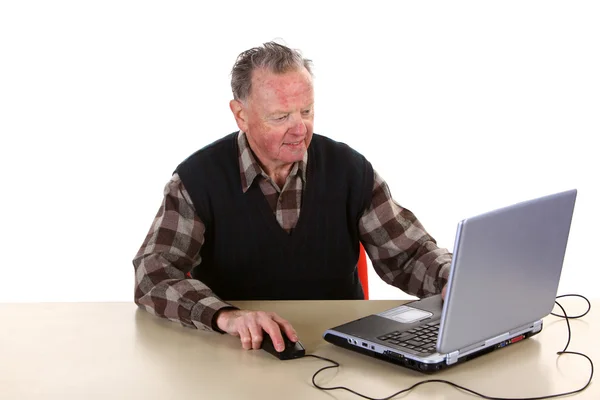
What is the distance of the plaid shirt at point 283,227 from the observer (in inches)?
88.4

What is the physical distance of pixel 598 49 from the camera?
4609 mm

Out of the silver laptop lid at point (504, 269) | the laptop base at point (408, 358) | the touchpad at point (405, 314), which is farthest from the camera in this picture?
the touchpad at point (405, 314)

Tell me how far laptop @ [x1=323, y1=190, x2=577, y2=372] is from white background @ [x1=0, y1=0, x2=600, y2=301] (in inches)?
102

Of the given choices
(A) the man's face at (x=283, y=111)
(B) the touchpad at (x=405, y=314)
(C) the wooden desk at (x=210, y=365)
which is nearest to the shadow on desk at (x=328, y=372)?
(C) the wooden desk at (x=210, y=365)

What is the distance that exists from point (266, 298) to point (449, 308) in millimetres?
965

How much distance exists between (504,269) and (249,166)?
0.93 meters

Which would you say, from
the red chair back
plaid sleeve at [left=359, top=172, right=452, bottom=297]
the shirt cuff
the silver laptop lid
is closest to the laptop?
the silver laptop lid

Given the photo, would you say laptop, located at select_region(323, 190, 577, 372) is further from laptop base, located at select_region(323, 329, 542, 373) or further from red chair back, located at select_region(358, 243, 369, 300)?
red chair back, located at select_region(358, 243, 369, 300)

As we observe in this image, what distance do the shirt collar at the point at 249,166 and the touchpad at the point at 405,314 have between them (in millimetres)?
577

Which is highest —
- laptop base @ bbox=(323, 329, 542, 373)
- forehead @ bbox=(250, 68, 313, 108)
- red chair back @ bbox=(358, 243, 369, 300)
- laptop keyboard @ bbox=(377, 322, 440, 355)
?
forehead @ bbox=(250, 68, 313, 108)

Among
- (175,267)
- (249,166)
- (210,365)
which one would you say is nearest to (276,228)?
(249,166)

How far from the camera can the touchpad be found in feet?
6.68

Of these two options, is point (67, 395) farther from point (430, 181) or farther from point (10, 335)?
point (430, 181)

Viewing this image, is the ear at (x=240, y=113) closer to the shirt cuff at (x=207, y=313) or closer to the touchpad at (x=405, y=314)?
the shirt cuff at (x=207, y=313)
